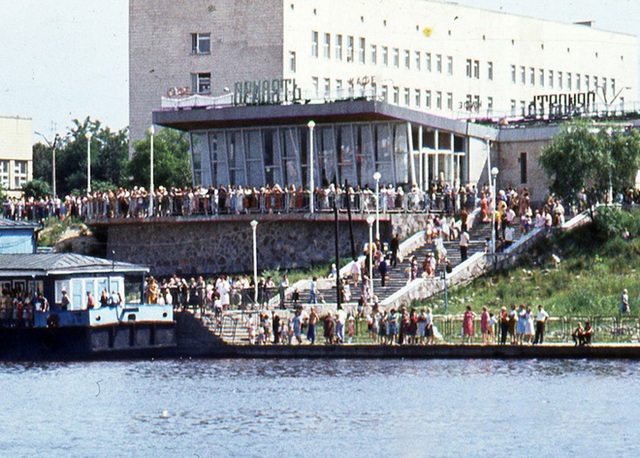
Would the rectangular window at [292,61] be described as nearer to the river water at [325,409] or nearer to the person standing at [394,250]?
the person standing at [394,250]

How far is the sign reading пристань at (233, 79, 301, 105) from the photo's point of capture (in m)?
85.7

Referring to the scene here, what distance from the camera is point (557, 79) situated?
126 metres

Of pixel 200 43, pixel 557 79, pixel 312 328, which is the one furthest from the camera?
pixel 557 79

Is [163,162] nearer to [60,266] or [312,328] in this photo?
[60,266]

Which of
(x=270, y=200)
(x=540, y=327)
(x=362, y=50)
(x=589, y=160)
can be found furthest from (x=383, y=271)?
(x=362, y=50)

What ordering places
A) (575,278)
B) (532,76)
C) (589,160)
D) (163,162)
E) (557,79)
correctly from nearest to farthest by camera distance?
(575,278) < (589,160) < (163,162) < (532,76) < (557,79)

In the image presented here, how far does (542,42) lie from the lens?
124 metres

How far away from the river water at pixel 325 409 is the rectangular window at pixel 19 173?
3182 inches

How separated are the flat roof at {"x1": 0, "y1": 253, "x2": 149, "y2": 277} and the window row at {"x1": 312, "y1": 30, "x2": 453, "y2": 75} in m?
35.1

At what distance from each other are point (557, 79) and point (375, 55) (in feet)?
63.7

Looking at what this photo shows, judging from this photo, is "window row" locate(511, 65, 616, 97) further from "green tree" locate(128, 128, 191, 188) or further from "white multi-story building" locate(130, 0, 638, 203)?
"green tree" locate(128, 128, 191, 188)

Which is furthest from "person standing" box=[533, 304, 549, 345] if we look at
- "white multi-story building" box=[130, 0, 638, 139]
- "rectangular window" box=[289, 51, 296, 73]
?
"rectangular window" box=[289, 51, 296, 73]

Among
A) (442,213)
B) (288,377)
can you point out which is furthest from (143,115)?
(288,377)

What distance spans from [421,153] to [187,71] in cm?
2698
